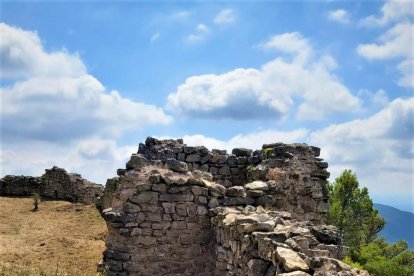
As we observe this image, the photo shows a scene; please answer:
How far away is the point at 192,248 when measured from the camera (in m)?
8.69

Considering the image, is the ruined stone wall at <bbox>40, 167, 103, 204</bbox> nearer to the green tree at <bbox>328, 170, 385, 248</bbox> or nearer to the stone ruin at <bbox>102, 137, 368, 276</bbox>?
the green tree at <bbox>328, 170, 385, 248</bbox>

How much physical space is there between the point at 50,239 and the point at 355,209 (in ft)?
40.4

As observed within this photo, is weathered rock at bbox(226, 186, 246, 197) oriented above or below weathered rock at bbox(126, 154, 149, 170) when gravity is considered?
below

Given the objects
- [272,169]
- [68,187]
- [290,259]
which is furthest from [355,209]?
[290,259]

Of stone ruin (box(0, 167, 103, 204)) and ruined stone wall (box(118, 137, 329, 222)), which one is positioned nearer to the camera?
ruined stone wall (box(118, 137, 329, 222))

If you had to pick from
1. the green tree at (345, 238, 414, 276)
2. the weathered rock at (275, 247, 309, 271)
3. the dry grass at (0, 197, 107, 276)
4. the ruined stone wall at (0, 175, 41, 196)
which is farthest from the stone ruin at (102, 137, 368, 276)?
the ruined stone wall at (0, 175, 41, 196)

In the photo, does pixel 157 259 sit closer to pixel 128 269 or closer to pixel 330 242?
pixel 128 269

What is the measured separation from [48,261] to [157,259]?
13.0 ft

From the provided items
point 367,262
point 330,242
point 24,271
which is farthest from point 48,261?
point 367,262

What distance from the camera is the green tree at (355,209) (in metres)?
18.8

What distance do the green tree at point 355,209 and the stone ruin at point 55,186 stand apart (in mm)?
11531

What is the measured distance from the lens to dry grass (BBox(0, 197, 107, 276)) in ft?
33.9

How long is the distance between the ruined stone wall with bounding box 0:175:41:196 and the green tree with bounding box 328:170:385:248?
52.9ft

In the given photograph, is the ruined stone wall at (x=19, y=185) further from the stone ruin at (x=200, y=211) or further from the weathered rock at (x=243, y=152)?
the weathered rock at (x=243, y=152)
